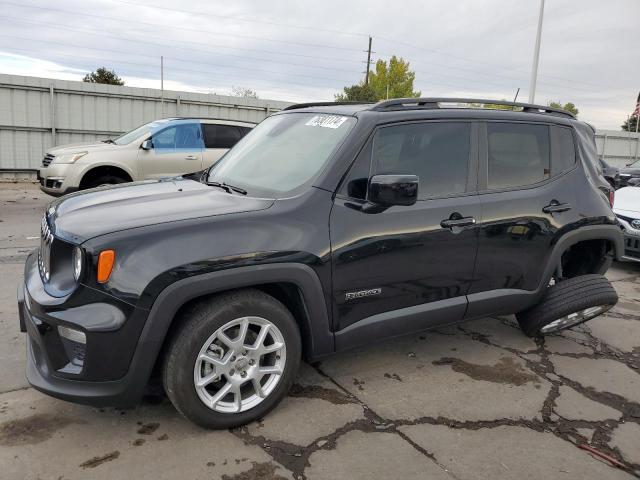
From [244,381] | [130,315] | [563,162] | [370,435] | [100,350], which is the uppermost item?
[563,162]

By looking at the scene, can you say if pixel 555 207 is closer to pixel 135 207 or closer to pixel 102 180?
pixel 135 207

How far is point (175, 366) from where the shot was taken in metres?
2.54

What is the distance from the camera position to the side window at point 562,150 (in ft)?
12.9

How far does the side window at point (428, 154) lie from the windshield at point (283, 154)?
10.8 inches

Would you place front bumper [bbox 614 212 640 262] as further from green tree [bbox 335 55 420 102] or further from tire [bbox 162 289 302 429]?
green tree [bbox 335 55 420 102]

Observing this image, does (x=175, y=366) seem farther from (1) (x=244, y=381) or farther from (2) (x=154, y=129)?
(2) (x=154, y=129)

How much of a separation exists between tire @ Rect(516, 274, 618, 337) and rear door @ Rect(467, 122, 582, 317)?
26 cm

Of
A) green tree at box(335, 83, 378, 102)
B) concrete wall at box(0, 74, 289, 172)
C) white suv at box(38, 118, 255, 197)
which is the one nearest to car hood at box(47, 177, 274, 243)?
white suv at box(38, 118, 255, 197)

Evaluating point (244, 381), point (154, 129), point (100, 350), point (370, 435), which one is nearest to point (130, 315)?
point (100, 350)

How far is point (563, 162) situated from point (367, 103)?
1.64 meters

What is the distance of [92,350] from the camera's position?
238cm

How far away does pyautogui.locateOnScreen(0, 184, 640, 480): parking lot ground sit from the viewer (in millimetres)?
2514

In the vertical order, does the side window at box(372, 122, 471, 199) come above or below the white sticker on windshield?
below

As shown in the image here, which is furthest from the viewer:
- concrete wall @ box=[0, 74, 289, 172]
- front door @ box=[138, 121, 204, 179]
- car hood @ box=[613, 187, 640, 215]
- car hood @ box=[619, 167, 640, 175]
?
concrete wall @ box=[0, 74, 289, 172]
